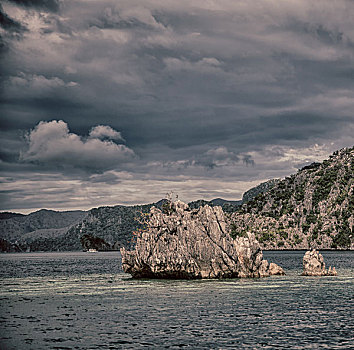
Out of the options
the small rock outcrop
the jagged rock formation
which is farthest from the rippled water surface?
the small rock outcrop

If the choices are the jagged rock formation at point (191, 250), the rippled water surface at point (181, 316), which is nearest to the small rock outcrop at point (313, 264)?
the jagged rock formation at point (191, 250)

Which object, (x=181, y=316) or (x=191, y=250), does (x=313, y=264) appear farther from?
(x=181, y=316)

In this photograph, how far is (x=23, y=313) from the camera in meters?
60.2

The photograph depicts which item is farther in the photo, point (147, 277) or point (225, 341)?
point (147, 277)

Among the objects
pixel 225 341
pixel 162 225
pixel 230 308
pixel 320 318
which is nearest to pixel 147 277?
pixel 162 225

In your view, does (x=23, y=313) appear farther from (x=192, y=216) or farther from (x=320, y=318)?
(x=192, y=216)

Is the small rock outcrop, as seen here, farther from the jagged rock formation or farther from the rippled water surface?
the rippled water surface

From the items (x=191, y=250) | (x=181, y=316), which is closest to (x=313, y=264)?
(x=191, y=250)

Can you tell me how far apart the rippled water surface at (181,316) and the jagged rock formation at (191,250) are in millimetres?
9367

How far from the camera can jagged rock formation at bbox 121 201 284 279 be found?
9869 cm

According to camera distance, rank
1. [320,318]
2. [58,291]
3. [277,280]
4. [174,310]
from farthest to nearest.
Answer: [277,280] → [58,291] → [174,310] → [320,318]

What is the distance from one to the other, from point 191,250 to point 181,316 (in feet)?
140

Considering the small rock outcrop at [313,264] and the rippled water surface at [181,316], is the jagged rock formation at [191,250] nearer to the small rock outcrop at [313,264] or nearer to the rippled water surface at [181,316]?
the rippled water surface at [181,316]

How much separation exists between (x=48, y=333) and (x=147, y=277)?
194 ft
